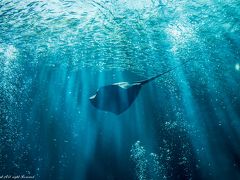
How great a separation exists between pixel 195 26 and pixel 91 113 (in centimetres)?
1194

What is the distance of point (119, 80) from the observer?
55.6 ft

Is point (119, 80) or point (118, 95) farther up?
point (118, 95)

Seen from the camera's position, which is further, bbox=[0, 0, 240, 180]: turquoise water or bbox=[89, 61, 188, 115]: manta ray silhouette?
bbox=[0, 0, 240, 180]: turquoise water

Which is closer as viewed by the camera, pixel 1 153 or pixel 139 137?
pixel 1 153

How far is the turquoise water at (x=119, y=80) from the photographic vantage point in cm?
980

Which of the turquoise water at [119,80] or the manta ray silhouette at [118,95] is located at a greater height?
the manta ray silhouette at [118,95]

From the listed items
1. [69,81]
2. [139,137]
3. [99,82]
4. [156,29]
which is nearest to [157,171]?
[139,137]

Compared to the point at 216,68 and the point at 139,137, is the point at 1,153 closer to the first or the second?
the point at 139,137

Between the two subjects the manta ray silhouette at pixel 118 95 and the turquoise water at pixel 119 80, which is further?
the turquoise water at pixel 119 80

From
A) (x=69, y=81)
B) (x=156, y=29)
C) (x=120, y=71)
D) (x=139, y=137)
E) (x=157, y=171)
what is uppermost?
(x=156, y=29)

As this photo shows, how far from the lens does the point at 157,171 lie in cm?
1919

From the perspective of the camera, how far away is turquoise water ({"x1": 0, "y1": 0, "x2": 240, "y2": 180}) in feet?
32.1

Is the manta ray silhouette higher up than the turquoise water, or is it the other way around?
the manta ray silhouette

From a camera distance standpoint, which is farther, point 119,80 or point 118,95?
point 119,80
